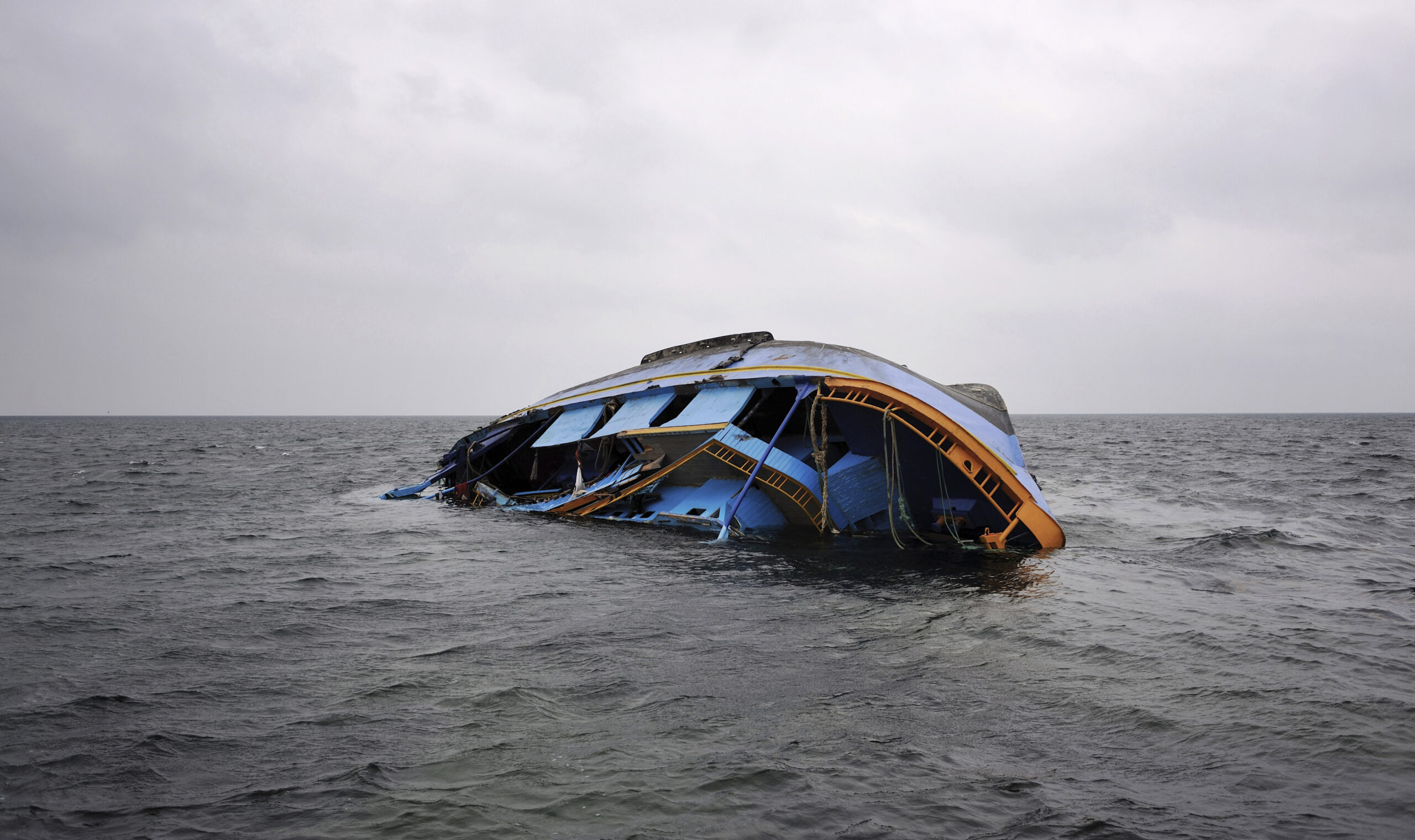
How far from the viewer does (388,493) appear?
2100 centimetres

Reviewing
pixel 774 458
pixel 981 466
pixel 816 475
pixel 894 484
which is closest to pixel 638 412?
pixel 774 458

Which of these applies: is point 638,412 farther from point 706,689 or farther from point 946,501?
point 706,689

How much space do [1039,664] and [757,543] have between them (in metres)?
6.25

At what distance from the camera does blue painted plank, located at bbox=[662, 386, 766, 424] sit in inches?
525

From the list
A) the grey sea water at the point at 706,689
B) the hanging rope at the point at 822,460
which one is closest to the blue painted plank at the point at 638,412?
the grey sea water at the point at 706,689

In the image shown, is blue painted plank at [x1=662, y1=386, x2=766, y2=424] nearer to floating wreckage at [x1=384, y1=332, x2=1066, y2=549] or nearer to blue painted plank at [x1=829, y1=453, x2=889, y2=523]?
floating wreckage at [x1=384, y1=332, x2=1066, y2=549]

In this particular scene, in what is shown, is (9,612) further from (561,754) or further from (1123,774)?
(1123,774)

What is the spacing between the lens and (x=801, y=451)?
14.0m

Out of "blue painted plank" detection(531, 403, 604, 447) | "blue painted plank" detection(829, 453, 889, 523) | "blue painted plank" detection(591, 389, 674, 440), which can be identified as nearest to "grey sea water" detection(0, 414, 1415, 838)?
"blue painted plank" detection(829, 453, 889, 523)

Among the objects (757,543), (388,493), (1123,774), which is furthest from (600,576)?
(388,493)

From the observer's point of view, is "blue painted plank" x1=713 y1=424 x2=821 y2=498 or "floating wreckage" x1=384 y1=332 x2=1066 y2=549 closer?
"floating wreckage" x1=384 y1=332 x2=1066 y2=549

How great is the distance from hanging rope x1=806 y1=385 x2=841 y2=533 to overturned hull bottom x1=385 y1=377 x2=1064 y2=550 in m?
0.03

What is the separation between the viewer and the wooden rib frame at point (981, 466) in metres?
10.9

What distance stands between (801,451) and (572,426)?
5.50 meters
